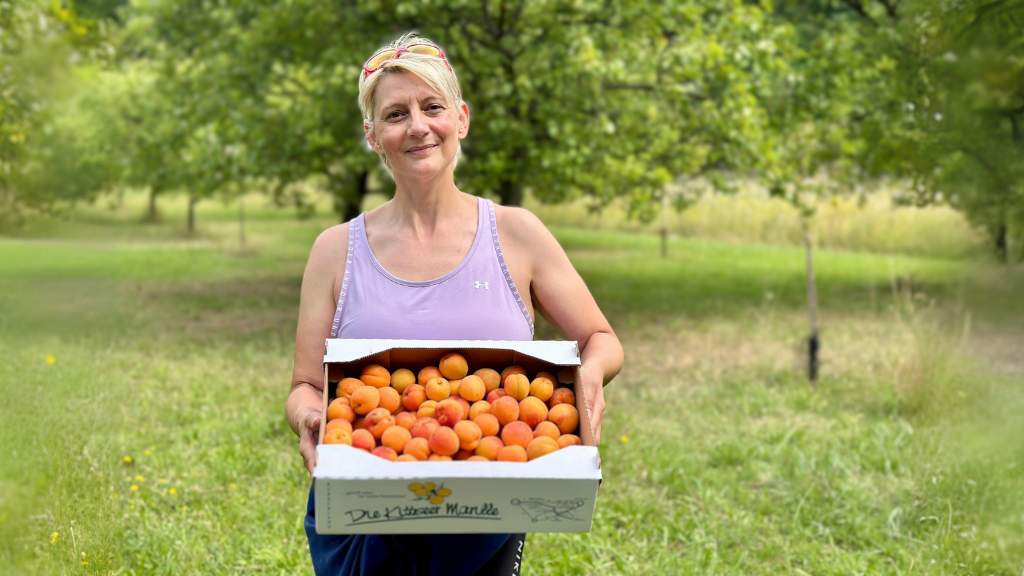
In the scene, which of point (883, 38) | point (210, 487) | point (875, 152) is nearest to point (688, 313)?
point (875, 152)

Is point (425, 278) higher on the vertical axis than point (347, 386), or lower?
higher

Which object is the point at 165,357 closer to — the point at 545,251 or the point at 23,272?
the point at 23,272

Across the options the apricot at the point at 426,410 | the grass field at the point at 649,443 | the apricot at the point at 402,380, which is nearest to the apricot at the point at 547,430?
the apricot at the point at 426,410

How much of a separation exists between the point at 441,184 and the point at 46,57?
543 cm

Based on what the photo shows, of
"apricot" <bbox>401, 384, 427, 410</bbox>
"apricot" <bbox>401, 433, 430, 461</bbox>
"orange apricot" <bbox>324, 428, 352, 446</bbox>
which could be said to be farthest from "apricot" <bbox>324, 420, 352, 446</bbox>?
"apricot" <bbox>401, 384, 427, 410</bbox>

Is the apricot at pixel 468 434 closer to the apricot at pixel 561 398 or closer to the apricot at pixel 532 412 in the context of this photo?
the apricot at pixel 532 412

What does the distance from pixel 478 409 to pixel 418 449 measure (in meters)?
0.21

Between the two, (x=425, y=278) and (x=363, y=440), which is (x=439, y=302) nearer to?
(x=425, y=278)

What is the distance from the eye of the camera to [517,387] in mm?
2012

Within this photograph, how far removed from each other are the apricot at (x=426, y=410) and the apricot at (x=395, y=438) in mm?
103

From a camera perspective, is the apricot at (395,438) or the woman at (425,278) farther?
the woman at (425,278)

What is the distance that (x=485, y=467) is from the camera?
1.62m

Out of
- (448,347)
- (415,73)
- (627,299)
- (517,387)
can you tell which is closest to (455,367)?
(448,347)

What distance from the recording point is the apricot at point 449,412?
6.18 feet
